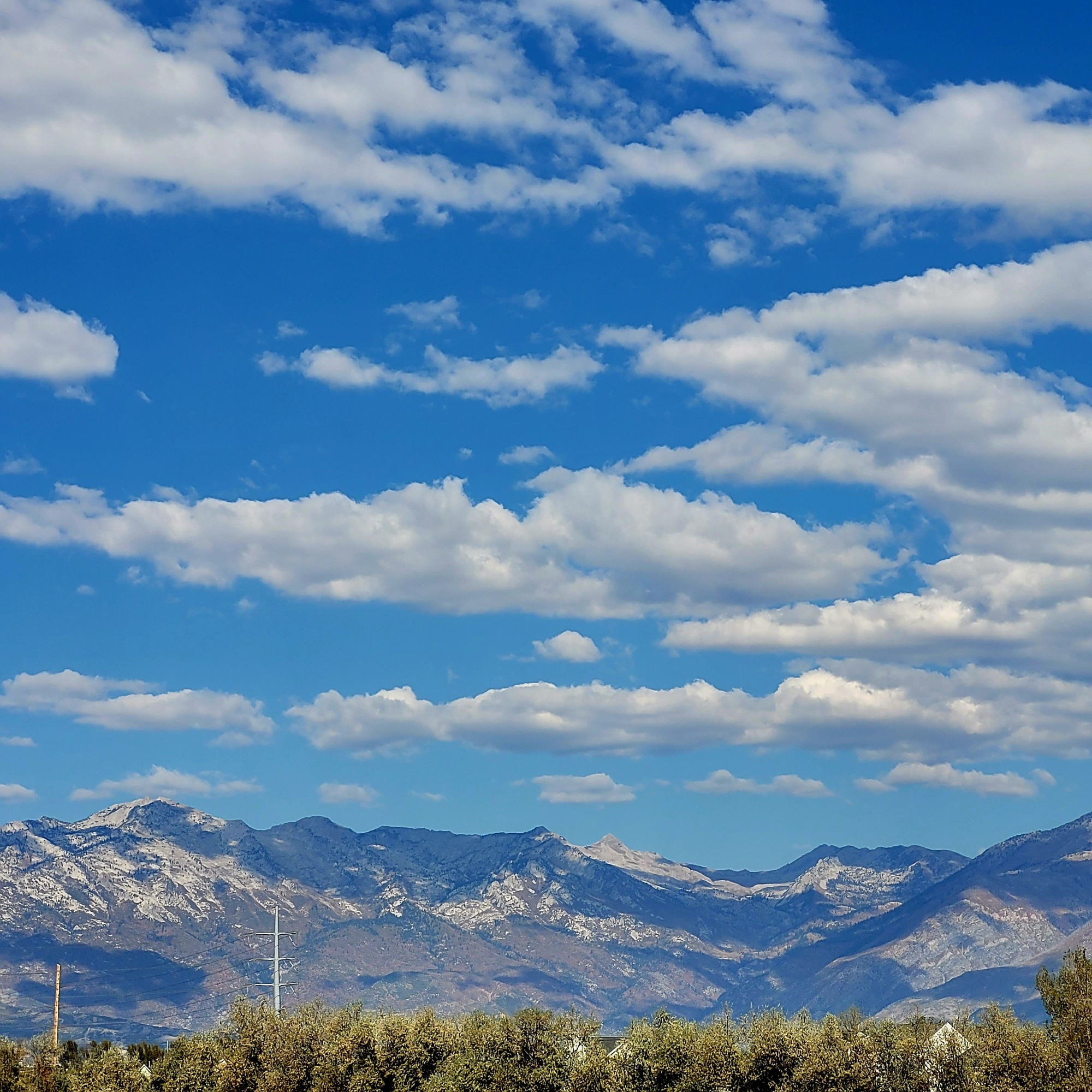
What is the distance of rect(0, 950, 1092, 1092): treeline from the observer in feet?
370

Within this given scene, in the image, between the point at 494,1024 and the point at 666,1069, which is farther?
the point at 494,1024

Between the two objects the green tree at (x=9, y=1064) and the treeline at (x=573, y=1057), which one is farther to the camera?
the green tree at (x=9, y=1064)

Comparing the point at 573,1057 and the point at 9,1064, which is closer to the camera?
the point at 573,1057

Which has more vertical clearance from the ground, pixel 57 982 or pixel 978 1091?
pixel 57 982

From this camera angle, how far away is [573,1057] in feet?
412

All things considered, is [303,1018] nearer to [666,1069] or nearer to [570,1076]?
[570,1076]

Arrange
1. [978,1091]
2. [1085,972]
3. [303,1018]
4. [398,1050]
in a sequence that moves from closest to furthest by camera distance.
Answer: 1. [978,1091]
2. [398,1050]
3. [303,1018]
4. [1085,972]

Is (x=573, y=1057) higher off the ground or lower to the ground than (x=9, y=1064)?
lower

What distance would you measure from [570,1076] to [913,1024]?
32.7 m

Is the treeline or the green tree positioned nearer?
the treeline

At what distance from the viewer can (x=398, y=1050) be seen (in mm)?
125750

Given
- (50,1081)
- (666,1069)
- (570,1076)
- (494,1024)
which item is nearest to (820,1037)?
(666,1069)

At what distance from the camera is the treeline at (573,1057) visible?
112688 millimetres

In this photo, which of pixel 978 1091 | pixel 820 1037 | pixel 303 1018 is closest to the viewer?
pixel 978 1091
